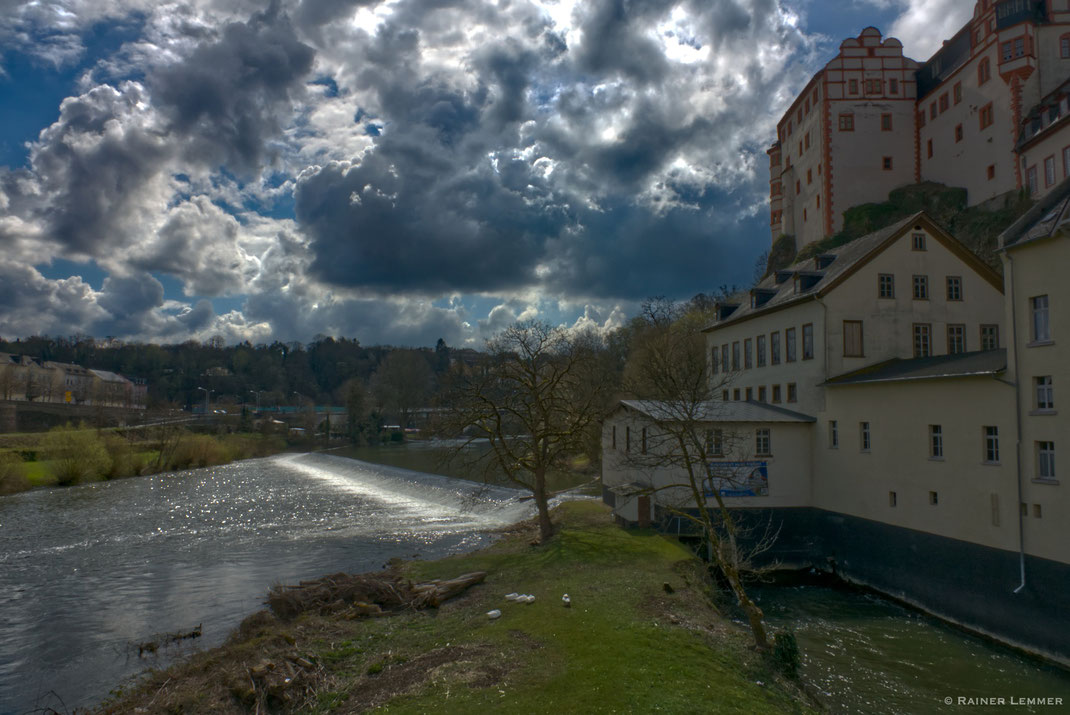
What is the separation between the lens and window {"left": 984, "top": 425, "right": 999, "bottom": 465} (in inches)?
815

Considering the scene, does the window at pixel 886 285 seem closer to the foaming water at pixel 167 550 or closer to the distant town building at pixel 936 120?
the distant town building at pixel 936 120

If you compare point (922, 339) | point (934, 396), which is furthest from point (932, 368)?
point (922, 339)

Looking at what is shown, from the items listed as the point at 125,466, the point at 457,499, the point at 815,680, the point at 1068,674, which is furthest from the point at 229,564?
the point at 125,466

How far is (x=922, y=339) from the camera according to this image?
30.9 metres

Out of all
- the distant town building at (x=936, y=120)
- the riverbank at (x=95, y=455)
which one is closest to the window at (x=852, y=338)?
the distant town building at (x=936, y=120)

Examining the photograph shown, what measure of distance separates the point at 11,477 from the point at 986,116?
76.1 meters

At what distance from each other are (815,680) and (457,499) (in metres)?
31.2

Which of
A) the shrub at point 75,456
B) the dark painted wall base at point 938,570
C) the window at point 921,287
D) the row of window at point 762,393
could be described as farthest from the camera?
the shrub at point 75,456

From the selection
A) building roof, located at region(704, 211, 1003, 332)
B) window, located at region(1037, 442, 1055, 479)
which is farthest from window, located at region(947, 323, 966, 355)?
window, located at region(1037, 442, 1055, 479)

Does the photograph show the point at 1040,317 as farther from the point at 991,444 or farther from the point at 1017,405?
the point at 991,444

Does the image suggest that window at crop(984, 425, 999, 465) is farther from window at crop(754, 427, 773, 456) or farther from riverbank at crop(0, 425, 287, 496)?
riverbank at crop(0, 425, 287, 496)

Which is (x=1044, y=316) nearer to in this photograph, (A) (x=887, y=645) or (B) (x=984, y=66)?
(A) (x=887, y=645)

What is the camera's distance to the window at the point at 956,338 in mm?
30984

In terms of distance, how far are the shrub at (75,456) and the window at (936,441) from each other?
59957mm
